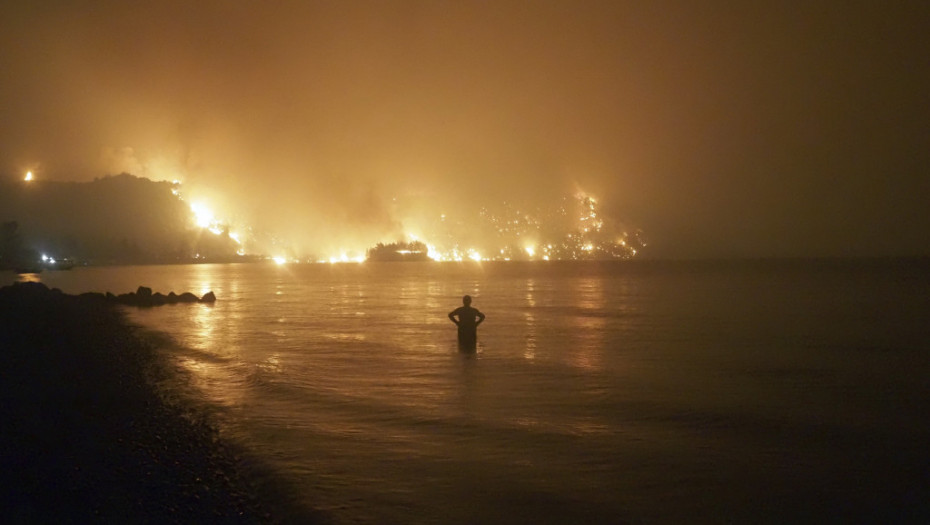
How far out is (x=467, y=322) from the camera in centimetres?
2300

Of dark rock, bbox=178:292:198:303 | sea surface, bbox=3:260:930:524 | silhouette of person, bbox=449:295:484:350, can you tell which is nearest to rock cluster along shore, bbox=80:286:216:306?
dark rock, bbox=178:292:198:303

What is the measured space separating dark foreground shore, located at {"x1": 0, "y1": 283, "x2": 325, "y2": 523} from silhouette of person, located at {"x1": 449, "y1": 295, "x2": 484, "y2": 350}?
29.3 feet

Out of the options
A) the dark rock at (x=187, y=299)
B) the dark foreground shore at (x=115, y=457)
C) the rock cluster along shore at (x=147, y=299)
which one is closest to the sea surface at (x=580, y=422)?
the dark foreground shore at (x=115, y=457)

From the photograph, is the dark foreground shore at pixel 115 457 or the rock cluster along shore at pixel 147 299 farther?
the rock cluster along shore at pixel 147 299

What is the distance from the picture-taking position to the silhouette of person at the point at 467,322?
22.4 metres

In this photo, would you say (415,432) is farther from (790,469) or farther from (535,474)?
(790,469)

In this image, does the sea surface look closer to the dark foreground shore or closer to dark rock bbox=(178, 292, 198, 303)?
the dark foreground shore

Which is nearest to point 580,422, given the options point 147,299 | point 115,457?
point 115,457

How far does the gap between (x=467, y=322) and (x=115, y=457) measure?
45.7 feet

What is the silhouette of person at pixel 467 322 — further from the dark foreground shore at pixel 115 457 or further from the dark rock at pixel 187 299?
the dark rock at pixel 187 299

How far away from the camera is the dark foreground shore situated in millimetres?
8094

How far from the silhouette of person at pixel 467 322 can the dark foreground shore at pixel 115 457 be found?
29.3 feet

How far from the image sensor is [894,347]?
2830cm

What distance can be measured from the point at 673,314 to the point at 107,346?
33.7 metres
